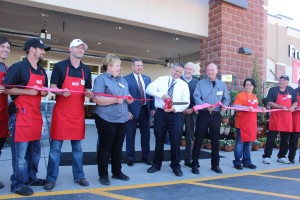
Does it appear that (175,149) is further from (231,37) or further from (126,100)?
(231,37)

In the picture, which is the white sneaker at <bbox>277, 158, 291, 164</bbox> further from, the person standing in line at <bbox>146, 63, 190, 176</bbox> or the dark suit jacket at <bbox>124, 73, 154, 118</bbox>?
the dark suit jacket at <bbox>124, 73, 154, 118</bbox>

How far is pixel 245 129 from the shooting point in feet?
20.2

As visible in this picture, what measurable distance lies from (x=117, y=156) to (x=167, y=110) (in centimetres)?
117

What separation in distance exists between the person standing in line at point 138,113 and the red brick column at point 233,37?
329 centimetres

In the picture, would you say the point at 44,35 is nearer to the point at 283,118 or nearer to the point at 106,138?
the point at 106,138

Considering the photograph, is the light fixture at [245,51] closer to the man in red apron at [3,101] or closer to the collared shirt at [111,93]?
the collared shirt at [111,93]

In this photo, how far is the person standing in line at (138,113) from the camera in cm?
612

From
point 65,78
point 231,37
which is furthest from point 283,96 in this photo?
point 65,78

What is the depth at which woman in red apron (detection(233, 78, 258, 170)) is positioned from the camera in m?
6.15

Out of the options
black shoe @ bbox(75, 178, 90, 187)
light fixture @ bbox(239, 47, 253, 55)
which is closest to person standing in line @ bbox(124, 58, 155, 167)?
black shoe @ bbox(75, 178, 90, 187)

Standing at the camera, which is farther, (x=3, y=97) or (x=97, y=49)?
(x=97, y=49)

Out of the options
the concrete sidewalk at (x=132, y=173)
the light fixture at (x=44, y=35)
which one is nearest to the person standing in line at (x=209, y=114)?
the concrete sidewalk at (x=132, y=173)

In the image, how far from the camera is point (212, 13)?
355 inches

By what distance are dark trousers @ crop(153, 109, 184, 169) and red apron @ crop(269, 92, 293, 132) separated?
8.43 ft
